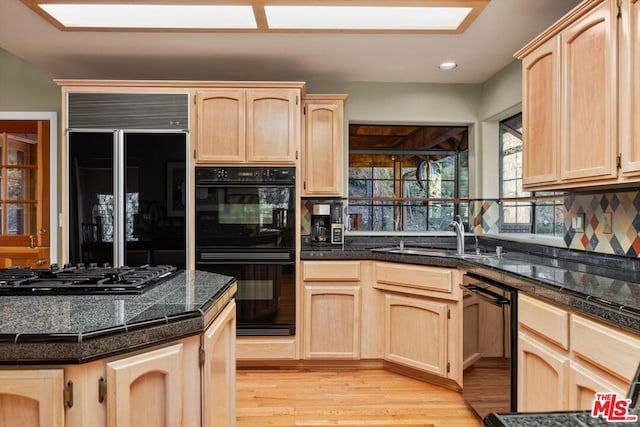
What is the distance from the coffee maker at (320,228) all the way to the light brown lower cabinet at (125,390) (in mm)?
2072

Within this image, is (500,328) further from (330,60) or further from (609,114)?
(330,60)

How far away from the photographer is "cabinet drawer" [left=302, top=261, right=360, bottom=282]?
9.66 feet

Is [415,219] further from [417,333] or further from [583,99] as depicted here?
[583,99]

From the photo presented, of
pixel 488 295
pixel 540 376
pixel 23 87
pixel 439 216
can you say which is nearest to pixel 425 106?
pixel 439 216

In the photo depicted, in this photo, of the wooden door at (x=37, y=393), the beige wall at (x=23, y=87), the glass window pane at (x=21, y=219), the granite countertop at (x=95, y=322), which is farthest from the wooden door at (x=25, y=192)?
the wooden door at (x=37, y=393)

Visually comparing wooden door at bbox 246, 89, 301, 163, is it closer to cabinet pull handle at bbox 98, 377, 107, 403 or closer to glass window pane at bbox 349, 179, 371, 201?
glass window pane at bbox 349, 179, 371, 201

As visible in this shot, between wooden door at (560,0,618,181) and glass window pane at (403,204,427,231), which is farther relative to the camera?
glass window pane at (403,204,427,231)

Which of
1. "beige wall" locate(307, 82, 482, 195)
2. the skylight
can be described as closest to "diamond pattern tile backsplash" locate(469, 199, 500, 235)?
"beige wall" locate(307, 82, 482, 195)

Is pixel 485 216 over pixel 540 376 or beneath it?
over

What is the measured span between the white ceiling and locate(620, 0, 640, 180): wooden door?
735 millimetres

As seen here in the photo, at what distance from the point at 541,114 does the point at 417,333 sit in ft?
5.18

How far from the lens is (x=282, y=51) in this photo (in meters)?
2.89

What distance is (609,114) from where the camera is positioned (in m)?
1.65

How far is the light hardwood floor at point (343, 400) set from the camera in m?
2.25
